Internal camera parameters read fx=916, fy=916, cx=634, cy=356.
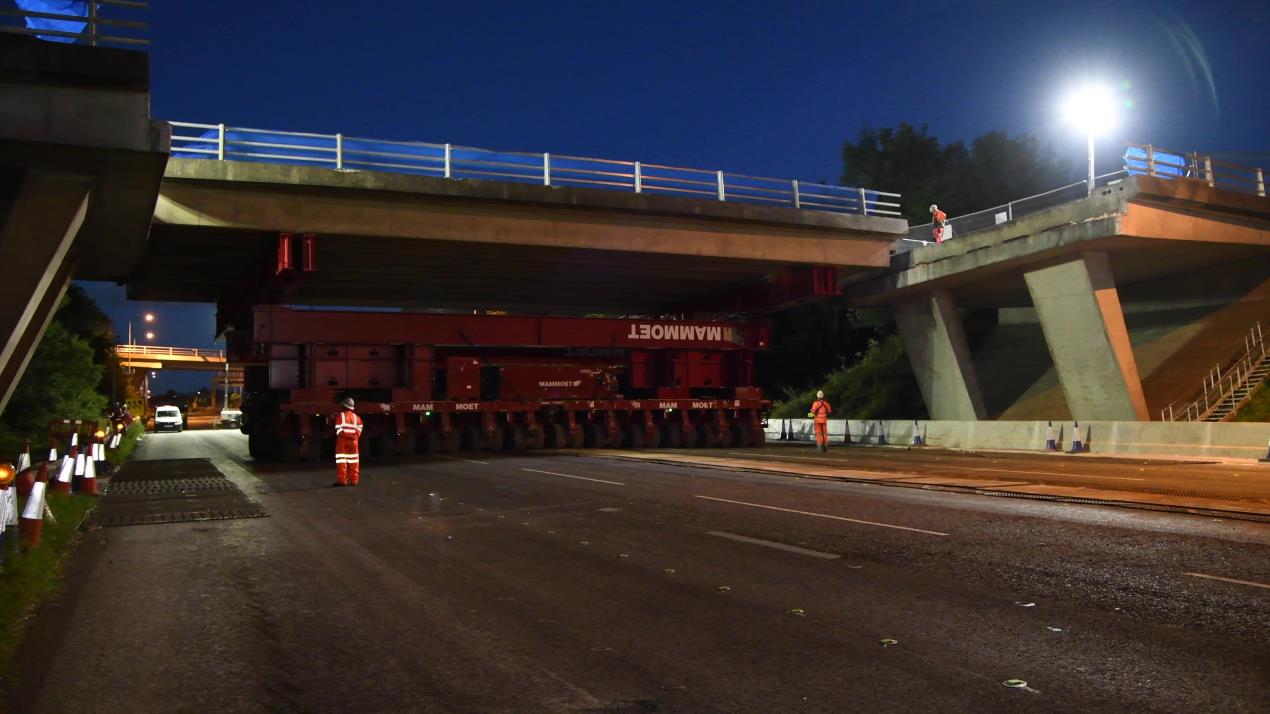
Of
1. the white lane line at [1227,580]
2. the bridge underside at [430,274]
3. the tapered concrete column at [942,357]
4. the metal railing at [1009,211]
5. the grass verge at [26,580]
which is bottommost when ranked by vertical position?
the white lane line at [1227,580]

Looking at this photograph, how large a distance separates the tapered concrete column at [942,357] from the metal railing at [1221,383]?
642 centimetres

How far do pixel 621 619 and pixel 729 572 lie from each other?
68.9 inches

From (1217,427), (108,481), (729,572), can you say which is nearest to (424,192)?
(108,481)

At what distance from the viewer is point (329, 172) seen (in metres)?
22.6

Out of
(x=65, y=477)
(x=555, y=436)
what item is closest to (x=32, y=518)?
(x=65, y=477)

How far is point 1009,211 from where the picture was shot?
91.8 ft

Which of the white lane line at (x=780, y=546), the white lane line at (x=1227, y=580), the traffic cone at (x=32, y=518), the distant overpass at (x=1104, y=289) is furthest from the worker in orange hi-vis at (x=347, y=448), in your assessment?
the distant overpass at (x=1104, y=289)

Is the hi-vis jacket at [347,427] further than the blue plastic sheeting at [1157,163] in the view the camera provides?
No

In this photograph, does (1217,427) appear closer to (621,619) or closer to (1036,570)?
(1036,570)

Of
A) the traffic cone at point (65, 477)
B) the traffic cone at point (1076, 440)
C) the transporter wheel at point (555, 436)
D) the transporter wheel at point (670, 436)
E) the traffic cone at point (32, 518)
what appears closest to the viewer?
the traffic cone at point (32, 518)

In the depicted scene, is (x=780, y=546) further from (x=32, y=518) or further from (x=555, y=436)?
(x=555, y=436)

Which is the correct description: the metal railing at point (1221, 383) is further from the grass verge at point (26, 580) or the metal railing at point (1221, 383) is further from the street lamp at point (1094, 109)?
the grass verge at point (26, 580)

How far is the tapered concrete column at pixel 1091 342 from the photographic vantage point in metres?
25.2

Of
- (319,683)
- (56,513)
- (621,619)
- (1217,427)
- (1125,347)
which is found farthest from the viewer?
(1125,347)
